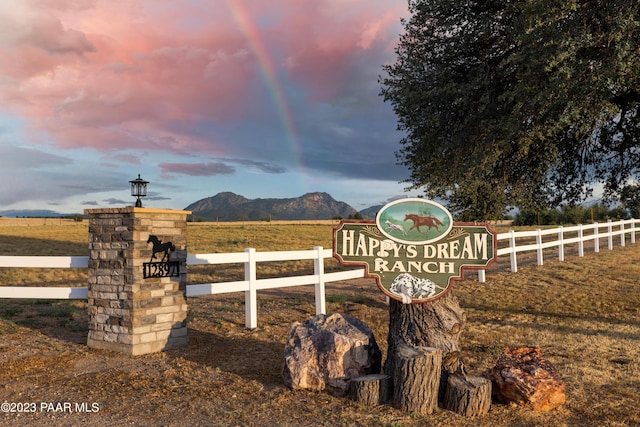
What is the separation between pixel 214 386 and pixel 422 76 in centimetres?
882

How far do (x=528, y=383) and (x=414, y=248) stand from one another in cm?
217

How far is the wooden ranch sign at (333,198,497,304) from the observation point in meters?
6.71

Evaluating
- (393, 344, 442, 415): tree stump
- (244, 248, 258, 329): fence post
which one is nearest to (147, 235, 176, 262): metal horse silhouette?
(244, 248, 258, 329): fence post

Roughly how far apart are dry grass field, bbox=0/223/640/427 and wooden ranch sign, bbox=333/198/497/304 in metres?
1.67

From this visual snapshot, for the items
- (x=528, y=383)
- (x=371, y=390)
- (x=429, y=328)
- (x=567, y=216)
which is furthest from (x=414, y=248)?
(x=567, y=216)

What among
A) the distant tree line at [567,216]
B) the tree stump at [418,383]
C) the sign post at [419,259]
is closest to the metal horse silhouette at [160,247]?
the sign post at [419,259]

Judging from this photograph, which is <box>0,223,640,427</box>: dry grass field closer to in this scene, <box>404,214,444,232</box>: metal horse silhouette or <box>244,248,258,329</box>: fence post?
<box>244,248,258,329</box>: fence post

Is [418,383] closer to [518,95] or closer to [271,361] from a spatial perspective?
[271,361]

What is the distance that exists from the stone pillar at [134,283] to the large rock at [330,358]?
288 cm

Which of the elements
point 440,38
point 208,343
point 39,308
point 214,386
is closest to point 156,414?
point 214,386

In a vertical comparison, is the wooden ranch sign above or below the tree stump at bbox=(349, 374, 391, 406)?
above

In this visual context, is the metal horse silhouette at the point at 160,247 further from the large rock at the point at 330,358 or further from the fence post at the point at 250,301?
the large rock at the point at 330,358

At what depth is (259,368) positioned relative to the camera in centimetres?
750

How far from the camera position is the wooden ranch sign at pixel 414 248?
22.0 ft
